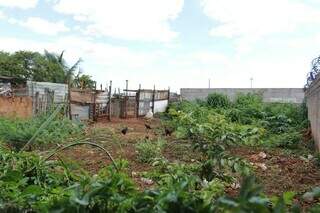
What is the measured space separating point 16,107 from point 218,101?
11.6 metres

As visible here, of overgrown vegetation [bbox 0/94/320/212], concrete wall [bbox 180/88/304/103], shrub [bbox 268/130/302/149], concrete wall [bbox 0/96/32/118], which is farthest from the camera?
concrete wall [bbox 180/88/304/103]

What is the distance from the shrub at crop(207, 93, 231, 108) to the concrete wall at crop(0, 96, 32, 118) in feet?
35.1

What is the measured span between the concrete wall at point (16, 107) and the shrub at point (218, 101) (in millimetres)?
10709

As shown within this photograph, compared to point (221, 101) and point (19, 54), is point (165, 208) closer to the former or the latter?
point (221, 101)

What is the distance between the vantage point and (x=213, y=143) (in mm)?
4559

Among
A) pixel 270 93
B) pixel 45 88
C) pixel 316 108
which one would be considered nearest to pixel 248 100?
pixel 270 93

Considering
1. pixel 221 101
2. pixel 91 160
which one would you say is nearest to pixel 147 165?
pixel 91 160

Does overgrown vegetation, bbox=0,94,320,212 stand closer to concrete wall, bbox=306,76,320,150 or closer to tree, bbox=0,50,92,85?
concrete wall, bbox=306,76,320,150

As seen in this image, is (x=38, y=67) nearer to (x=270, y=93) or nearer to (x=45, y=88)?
(x=45, y=88)

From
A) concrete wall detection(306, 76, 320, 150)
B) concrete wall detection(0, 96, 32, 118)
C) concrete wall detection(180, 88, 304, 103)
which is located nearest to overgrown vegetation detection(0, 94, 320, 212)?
concrete wall detection(306, 76, 320, 150)

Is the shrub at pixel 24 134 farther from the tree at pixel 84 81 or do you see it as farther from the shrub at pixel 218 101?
the tree at pixel 84 81

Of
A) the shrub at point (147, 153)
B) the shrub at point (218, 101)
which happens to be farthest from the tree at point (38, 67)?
the shrub at point (147, 153)

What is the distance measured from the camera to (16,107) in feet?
43.9

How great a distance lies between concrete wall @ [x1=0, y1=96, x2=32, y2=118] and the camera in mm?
13062
